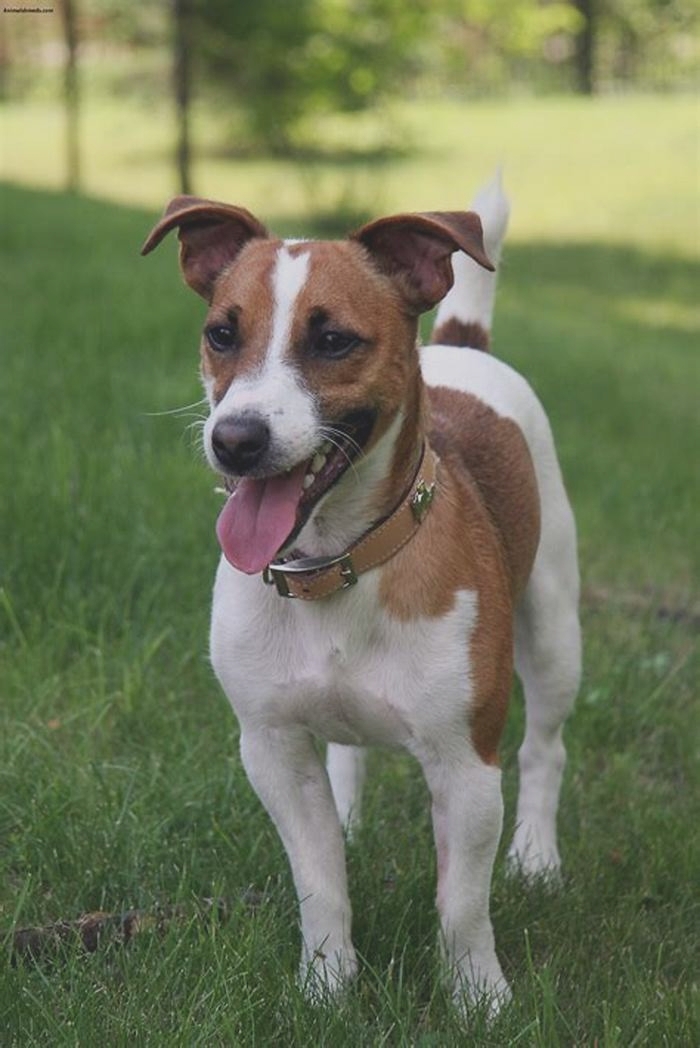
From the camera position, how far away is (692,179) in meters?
24.5

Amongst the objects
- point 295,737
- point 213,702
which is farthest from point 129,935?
point 213,702

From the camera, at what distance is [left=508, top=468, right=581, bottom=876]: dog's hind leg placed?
4.33 metres

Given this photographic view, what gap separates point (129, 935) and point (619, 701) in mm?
2149

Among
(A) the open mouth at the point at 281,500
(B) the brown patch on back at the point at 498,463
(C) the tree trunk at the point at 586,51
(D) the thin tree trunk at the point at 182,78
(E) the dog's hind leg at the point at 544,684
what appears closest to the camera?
(A) the open mouth at the point at 281,500

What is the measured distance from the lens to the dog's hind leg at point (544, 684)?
4328mm

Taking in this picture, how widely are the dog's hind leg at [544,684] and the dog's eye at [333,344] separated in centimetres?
133

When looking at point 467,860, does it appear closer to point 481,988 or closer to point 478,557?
point 481,988

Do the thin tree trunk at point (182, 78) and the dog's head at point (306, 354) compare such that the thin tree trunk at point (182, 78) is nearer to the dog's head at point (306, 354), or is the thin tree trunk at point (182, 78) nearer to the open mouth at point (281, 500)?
the dog's head at point (306, 354)

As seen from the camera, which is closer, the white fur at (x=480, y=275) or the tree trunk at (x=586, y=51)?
the white fur at (x=480, y=275)

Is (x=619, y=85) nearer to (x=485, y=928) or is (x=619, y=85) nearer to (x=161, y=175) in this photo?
(x=161, y=175)

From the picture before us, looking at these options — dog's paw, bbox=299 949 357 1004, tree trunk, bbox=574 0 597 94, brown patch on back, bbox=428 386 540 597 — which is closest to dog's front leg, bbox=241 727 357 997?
dog's paw, bbox=299 949 357 1004

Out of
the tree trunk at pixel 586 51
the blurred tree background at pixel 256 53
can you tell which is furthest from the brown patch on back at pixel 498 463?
the tree trunk at pixel 586 51

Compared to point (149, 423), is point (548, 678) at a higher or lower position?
higher

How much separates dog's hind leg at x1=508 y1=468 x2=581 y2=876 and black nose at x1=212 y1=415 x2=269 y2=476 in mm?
1524
